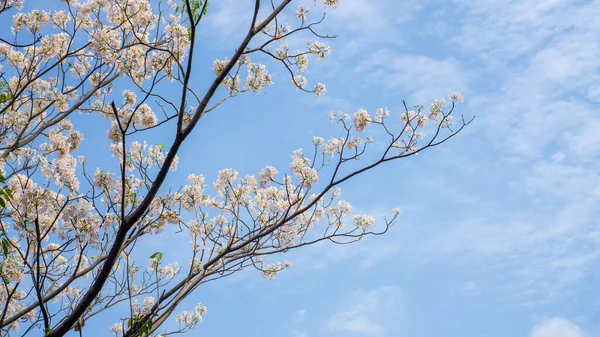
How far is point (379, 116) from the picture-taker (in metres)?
5.44

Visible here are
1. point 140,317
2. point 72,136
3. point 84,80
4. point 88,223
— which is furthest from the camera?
point 84,80

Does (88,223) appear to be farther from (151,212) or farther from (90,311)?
(90,311)

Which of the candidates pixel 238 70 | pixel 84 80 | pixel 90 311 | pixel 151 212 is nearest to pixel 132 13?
pixel 84 80

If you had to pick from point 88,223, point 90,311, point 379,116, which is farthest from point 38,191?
point 379,116

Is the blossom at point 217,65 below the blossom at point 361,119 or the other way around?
the other way around

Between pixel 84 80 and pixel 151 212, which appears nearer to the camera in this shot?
pixel 151 212

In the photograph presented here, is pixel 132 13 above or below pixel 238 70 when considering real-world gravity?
above

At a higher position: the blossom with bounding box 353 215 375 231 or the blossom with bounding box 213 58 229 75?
the blossom with bounding box 213 58 229 75

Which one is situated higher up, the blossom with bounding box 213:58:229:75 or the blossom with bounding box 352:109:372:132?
the blossom with bounding box 213:58:229:75

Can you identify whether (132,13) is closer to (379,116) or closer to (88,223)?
(88,223)

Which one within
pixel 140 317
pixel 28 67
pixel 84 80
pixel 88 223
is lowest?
pixel 140 317

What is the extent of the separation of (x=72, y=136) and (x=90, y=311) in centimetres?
166

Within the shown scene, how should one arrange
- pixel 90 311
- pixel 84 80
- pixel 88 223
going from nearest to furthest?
pixel 88 223 → pixel 90 311 → pixel 84 80

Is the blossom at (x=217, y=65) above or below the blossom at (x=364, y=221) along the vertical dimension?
above
